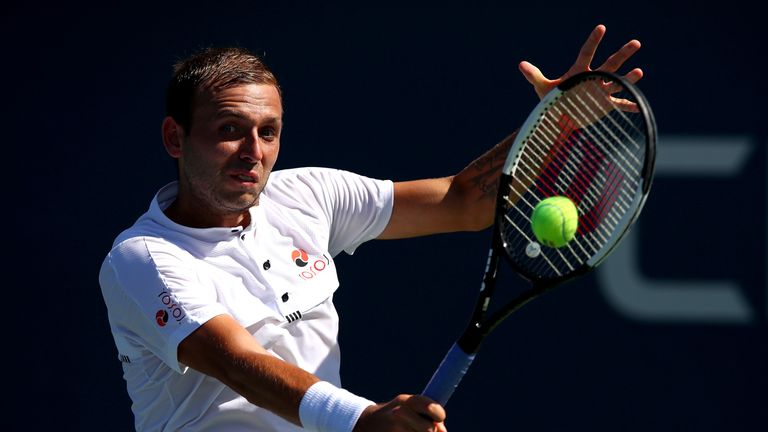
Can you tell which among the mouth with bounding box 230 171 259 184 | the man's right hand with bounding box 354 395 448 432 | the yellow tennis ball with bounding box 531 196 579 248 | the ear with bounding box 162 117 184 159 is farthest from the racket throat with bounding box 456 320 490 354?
the ear with bounding box 162 117 184 159

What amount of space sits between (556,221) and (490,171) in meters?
0.60

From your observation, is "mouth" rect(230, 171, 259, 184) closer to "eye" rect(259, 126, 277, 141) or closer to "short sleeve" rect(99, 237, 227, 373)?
"eye" rect(259, 126, 277, 141)

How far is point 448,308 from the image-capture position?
480 cm

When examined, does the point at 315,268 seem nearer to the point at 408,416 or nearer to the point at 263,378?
the point at 263,378

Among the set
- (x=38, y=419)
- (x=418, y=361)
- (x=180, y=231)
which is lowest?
(x=38, y=419)

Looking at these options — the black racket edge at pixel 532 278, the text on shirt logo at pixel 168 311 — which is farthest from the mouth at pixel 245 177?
the black racket edge at pixel 532 278

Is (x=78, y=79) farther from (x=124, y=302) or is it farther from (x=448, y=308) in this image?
(x=124, y=302)

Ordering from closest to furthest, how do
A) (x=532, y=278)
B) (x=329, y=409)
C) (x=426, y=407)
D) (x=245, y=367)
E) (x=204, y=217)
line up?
(x=426, y=407)
(x=329, y=409)
(x=245, y=367)
(x=532, y=278)
(x=204, y=217)

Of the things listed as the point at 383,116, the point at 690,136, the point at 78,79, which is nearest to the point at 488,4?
the point at 383,116

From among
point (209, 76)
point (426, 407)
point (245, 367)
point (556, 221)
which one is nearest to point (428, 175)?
point (209, 76)

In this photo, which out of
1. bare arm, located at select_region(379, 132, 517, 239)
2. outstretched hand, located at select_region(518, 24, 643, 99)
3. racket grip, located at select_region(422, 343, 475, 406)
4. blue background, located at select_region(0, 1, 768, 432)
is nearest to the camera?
racket grip, located at select_region(422, 343, 475, 406)

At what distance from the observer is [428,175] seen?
4785 mm

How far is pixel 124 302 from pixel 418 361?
1.88 metres

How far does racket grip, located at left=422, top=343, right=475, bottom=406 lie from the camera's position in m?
2.73
